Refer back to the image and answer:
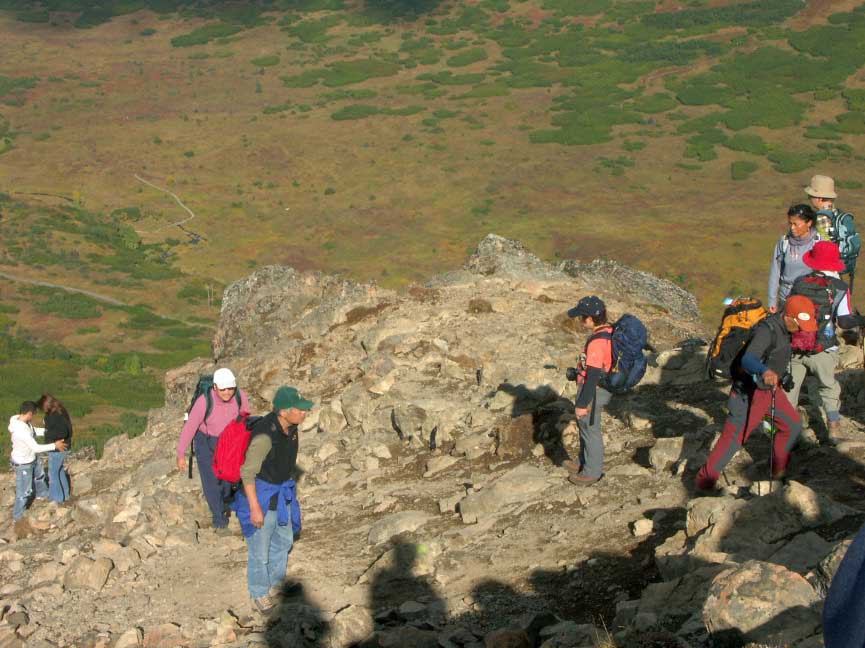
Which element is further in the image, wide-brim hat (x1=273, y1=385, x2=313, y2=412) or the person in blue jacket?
wide-brim hat (x1=273, y1=385, x2=313, y2=412)

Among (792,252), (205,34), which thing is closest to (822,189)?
(792,252)

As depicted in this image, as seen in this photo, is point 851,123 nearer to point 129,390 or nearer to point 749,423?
point 129,390

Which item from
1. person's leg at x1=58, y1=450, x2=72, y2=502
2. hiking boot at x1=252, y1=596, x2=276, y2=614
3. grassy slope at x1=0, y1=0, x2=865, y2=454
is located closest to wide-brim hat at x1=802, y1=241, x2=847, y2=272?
hiking boot at x1=252, y1=596, x2=276, y2=614

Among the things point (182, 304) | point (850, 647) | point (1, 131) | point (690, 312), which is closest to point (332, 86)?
point (1, 131)

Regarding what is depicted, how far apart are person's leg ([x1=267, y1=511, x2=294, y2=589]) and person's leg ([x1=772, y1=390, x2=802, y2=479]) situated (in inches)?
159

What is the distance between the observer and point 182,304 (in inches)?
1572

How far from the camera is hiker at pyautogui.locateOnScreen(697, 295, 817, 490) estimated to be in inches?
277

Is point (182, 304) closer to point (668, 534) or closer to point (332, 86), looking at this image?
point (668, 534)

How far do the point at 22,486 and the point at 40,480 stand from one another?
1.49 feet

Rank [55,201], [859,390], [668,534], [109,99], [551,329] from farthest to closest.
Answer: [109,99], [55,201], [551,329], [859,390], [668,534]

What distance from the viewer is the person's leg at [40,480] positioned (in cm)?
1187

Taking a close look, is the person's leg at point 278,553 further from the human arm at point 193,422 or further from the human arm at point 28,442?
the human arm at point 28,442

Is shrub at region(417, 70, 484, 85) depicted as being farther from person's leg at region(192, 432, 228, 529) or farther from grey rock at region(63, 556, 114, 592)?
grey rock at region(63, 556, 114, 592)

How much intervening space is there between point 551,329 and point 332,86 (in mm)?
65315
